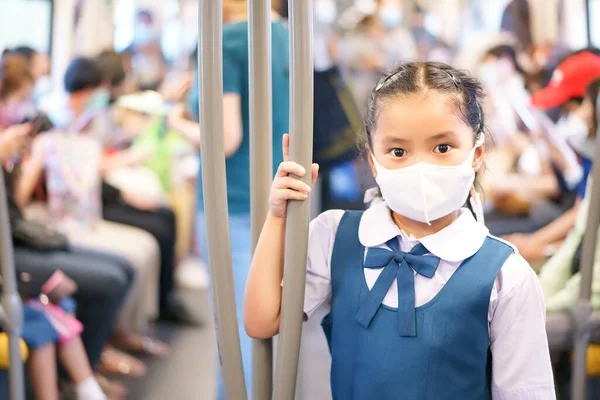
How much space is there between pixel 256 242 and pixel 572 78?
1714 millimetres

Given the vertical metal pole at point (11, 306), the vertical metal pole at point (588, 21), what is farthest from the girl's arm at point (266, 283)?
the vertical metal pole at point (588, 21)

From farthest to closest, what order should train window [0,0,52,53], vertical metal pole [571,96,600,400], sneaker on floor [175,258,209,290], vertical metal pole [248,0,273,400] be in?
sneaker on floor [175,258,209,290]
train window [0,0,52,53]
vertical metal pole [571,96,600,400]
vertical metal pole [248,0,273,400]

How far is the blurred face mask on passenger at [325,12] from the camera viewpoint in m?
2.31

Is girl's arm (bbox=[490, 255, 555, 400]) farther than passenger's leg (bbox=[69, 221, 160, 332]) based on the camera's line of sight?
No

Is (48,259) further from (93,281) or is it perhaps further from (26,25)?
(26,25)

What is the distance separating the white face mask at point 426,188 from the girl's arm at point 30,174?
4.83ft

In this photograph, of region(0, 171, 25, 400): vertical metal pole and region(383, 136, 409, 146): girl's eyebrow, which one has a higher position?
region(383, 136, 409, 146): girl's eyebrow

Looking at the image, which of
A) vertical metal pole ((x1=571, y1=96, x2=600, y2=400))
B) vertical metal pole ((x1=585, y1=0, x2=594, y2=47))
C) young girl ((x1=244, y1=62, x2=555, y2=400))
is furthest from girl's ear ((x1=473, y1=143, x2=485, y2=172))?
vertical metal pole ((x1=585, y1=0, x2=594, y2=47))

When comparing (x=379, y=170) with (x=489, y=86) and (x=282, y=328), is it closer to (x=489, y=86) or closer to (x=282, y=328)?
(x=282, y=328)

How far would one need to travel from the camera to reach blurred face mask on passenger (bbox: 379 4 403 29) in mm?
2353

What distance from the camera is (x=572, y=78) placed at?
2332 mm

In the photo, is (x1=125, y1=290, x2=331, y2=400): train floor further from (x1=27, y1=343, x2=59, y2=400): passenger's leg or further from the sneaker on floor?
(x1=27, y1=343, x2=59, y2=400): passenger's leg

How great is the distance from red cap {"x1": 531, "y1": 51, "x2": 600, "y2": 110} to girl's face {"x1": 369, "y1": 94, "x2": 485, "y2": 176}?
5.03 feet

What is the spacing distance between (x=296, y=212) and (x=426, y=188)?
18 cm
